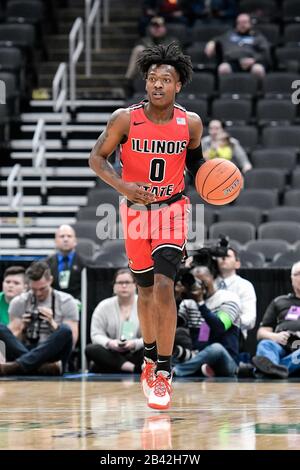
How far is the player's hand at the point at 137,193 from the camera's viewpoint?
277 inches

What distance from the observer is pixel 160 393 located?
709 centimetres

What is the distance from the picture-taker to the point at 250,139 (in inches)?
628

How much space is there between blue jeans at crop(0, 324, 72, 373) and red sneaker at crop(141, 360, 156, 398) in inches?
120

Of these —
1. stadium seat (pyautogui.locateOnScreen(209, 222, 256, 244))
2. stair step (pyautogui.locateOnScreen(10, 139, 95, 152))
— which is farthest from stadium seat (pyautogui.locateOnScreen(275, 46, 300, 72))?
stadium seat (pyautogui.locateOnScreen(209, 222, 256, 244))

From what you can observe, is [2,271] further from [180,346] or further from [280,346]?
[280,346]

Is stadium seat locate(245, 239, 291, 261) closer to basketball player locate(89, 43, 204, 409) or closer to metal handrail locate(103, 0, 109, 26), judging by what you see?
basketball player locate(89, 43, 204, 409)

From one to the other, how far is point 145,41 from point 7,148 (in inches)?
106

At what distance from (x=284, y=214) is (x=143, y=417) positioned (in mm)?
7657

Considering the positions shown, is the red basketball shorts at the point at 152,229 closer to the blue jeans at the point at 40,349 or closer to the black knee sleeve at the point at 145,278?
the black knee sleeve at the point at 145,278

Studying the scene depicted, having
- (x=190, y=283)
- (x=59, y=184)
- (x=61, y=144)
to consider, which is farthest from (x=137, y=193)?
(x=61, y=144)

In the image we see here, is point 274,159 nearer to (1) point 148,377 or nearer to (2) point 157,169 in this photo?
(2) point 157,169

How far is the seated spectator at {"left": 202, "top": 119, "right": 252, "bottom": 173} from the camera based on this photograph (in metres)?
14.9
